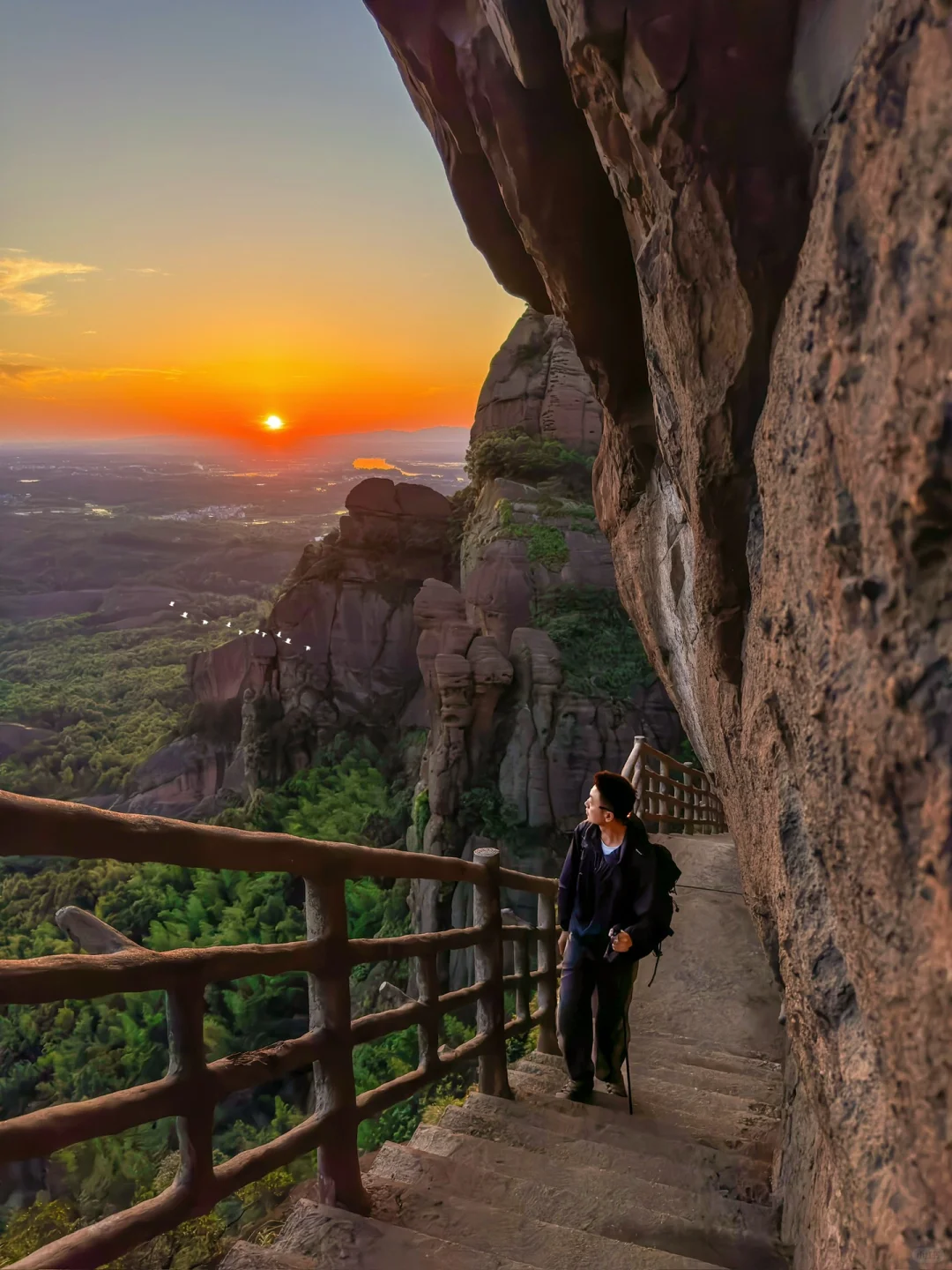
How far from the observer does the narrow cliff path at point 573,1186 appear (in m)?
2.11

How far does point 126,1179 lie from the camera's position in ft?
36.5

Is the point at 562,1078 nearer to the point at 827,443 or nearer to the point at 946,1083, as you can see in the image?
the point at 946,1083

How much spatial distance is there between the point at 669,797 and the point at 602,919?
5808 mm

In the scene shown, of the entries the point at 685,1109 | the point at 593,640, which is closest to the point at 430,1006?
the point at 685,1109

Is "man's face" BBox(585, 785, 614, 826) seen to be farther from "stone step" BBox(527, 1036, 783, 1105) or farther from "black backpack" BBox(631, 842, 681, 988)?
"stone step" BBox(527, 1036, 783, 1105)

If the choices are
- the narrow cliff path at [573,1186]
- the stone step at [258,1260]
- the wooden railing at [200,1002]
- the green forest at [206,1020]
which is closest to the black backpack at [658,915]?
the narrow cliff path at [573,1186]

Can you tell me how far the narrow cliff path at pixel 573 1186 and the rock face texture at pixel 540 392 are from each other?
16653 millimetres

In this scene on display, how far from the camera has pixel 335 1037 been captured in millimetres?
2283

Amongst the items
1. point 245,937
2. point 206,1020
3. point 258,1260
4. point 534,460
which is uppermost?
point 534,460

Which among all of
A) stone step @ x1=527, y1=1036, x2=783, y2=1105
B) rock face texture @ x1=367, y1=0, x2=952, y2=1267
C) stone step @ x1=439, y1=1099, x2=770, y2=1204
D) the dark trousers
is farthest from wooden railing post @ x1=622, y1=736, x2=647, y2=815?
stone step @ x1=439, y1=1099, x2=770, y2=1204

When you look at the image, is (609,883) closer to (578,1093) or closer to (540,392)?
(578,1093)

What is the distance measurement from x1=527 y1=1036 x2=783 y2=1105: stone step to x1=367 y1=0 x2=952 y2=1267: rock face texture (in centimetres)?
142

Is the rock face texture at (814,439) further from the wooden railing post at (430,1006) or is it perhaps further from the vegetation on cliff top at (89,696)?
the vegetation on cliff top at (89,696)

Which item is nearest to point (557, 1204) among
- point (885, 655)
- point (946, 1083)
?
point (946, 1083)
